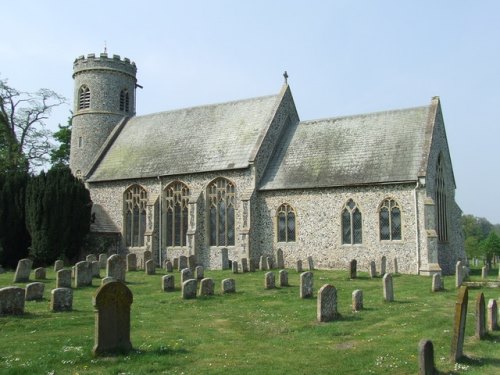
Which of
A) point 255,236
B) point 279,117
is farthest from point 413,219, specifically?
point 279,117

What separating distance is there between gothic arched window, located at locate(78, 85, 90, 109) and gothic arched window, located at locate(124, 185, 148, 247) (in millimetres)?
8754

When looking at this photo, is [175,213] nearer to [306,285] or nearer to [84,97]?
[84,97]

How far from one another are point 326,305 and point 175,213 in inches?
699

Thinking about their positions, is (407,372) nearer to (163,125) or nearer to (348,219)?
(348,219)

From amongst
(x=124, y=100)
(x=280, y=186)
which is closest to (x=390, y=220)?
(x=280, y=186)

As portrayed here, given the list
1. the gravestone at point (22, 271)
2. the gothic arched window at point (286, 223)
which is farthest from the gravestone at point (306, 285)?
the gothic arched window at point (286, 223)

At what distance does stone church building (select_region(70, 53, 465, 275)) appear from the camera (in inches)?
935

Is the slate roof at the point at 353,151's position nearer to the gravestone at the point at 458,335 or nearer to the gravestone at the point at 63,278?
the gravestone at the point at 63,278

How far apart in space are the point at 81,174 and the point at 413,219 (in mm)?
20421

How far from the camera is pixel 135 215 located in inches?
1173

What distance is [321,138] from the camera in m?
28.0

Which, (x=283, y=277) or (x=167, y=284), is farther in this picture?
(x=283, y=277)

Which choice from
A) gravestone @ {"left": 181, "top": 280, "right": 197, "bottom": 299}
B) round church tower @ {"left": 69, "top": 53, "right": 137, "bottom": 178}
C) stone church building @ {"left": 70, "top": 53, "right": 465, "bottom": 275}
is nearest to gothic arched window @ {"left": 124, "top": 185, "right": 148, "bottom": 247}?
stone church building @ {"left": 70, "top": 53, "right": 465, "bottom": 275}

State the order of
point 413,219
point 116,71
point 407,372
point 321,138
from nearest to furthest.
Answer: point 407,372
point 413,219
point 321,138
point 116,71
